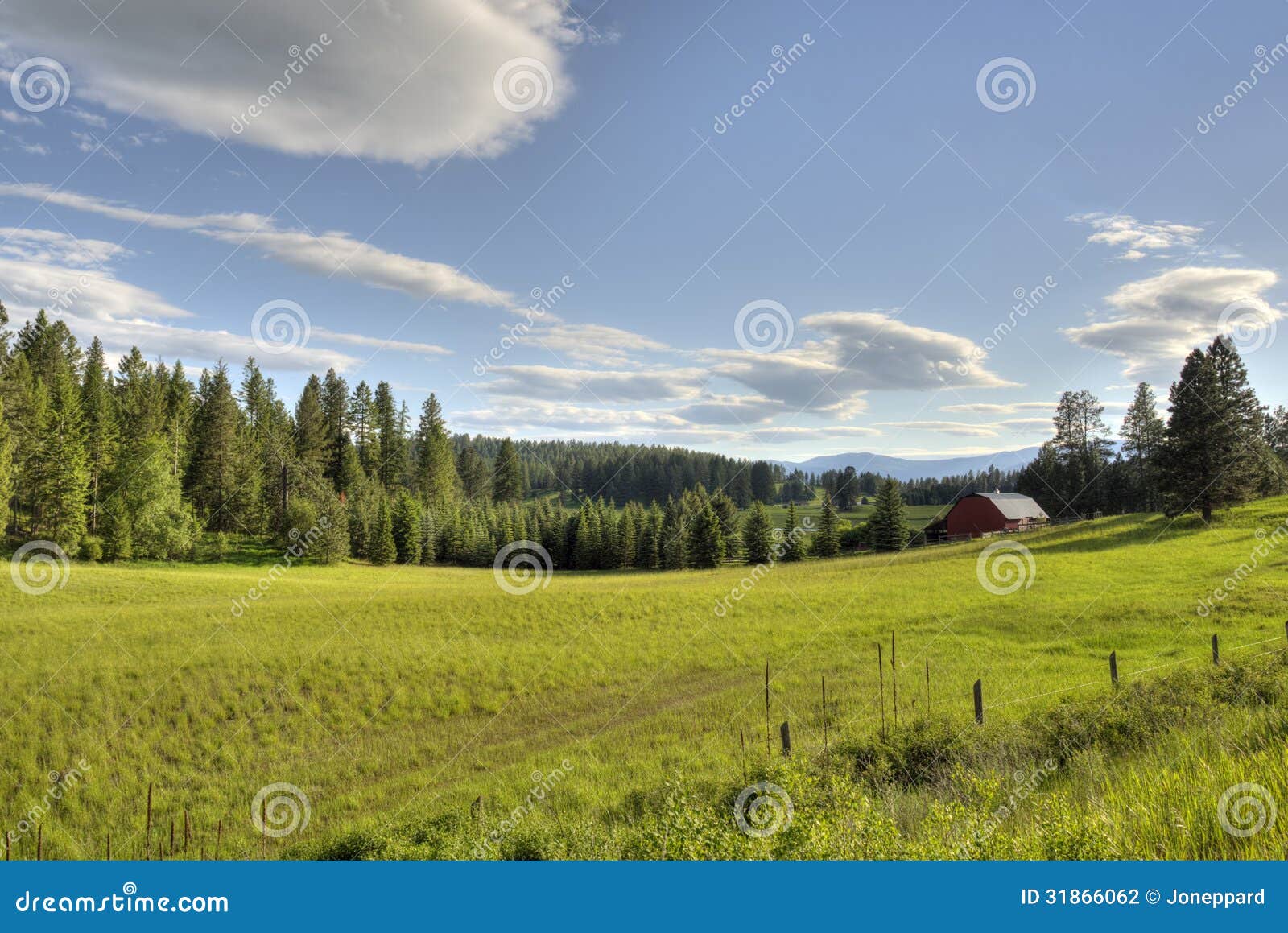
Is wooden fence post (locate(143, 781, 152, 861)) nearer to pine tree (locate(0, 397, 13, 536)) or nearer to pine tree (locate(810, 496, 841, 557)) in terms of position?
pine tree (locate(0, 397, 13, 536))

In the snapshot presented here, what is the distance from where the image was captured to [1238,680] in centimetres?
966

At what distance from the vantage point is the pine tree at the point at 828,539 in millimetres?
65750

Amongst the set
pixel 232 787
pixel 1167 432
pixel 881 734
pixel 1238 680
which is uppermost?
pixel 1167 432

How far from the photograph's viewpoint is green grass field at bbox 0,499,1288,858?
11.3m

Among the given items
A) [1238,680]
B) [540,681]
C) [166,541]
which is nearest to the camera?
[1238,680]

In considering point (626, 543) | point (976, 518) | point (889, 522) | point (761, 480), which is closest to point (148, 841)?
point (626, 543)

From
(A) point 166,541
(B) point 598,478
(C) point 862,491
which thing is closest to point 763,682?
(A) point 166,541

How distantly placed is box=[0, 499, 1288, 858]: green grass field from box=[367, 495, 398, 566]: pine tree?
28621 millimetres

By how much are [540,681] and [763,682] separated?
7653 millimetres

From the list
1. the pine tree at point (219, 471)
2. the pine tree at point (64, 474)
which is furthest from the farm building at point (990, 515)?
the pine tree at point (64, 474)

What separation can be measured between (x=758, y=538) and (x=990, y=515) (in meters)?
24.7

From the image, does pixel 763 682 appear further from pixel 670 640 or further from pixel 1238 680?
pixel 1238 680

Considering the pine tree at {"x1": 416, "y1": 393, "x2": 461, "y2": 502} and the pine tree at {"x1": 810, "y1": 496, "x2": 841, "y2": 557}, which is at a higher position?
the pine tree at {"x1": 416, "y1": 393, "x2": 461, "y2": 502}

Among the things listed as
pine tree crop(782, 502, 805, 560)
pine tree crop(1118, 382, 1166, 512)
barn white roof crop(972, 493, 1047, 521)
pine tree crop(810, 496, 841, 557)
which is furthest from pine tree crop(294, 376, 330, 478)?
pine tree crop(1118, 382, 1166, 512)
